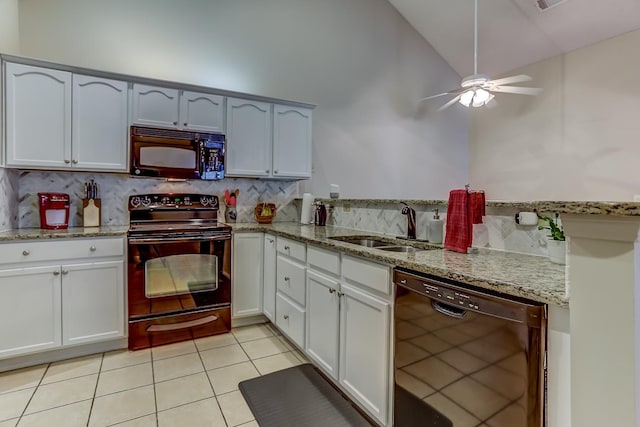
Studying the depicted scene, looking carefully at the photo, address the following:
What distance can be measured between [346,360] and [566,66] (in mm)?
4444

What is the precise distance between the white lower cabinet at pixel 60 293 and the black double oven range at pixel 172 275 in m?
0.13

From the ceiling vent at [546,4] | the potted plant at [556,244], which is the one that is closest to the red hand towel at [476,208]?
the potted plant at [556,244]

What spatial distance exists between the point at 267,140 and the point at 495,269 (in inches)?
102

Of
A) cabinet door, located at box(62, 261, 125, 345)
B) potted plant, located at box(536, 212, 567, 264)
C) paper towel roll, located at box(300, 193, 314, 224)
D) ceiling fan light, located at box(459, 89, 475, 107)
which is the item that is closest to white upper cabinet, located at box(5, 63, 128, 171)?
cabinet door, located at box(62, 261, 125, 345)

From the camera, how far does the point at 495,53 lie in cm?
468

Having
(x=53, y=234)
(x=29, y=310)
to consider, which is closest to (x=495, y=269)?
(x=53, y=234)

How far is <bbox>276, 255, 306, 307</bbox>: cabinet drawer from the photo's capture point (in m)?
2.44

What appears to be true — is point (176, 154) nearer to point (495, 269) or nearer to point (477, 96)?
point (495, 269)

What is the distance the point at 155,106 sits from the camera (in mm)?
2869

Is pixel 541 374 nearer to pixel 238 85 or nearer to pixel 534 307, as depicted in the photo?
pixel 534 307

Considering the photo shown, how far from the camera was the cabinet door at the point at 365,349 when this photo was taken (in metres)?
1.62

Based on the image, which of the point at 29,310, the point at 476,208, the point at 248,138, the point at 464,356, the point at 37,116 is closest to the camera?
the point at 464,356

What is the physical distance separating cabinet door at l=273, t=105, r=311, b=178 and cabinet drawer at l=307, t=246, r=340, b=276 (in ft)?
4.52

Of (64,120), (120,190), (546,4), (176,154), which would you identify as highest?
(546,4)
